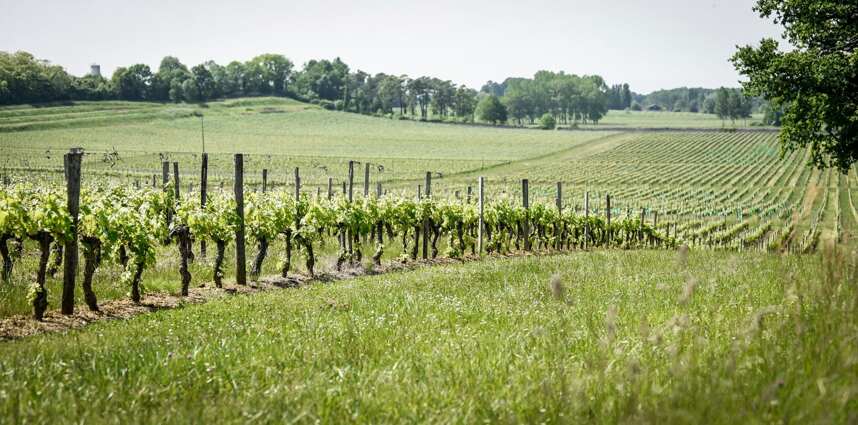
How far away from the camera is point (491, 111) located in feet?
569

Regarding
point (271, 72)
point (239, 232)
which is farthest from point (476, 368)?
point (271, 72)

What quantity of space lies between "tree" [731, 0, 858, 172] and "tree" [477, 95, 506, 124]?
153 metres

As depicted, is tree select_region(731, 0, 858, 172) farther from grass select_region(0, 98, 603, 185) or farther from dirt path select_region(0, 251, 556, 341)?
grass select_region(0, 98, 603, 185)

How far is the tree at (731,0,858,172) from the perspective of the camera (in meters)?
20.3

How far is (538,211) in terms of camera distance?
90.3 ft

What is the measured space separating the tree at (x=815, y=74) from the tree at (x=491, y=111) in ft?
501

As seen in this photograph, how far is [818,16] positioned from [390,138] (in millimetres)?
104597

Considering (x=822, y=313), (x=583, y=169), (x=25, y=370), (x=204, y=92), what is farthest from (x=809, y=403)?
(x=204, y=92)

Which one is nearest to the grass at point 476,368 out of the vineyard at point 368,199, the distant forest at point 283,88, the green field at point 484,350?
the green field at point 484,350

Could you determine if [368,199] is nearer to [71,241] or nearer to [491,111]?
[71,241]

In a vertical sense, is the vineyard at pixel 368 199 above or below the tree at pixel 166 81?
below

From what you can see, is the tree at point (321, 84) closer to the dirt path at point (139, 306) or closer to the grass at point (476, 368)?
the dirt path at point (139, 306)

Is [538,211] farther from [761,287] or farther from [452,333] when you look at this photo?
[452,333]

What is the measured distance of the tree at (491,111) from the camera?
17400cm
